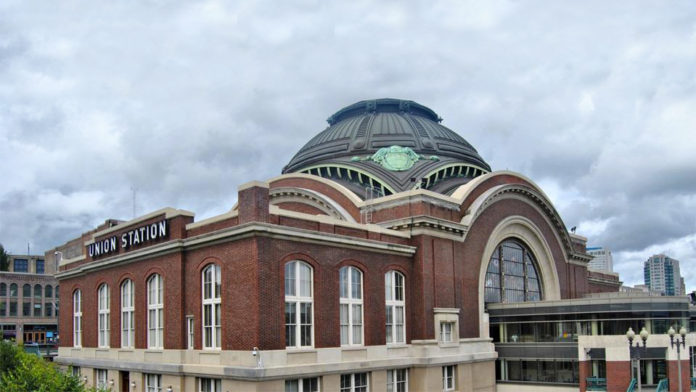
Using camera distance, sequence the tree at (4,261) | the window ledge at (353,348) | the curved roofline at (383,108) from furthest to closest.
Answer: the tree at (4,261)
the curved roofline at (383,108)
the window ledge at (353,348)

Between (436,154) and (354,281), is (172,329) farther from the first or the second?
(436,154)

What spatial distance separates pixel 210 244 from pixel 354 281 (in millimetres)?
7995

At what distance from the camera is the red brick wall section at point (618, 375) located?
39.2 m

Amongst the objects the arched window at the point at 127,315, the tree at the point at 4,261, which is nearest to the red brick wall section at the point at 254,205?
the arched window at the point at 127,315

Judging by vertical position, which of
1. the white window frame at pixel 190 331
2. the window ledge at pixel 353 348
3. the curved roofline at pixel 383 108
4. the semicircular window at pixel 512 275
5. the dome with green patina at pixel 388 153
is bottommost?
the window ledge at pixel 353 348

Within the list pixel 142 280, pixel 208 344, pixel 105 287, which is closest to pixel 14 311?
pixel 105 287

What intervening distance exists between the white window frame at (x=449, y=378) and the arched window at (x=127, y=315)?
1828 centimetres

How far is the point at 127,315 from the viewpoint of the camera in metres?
42.0

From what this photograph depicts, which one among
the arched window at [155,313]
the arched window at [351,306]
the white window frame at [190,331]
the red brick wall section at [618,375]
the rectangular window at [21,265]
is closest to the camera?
the white window frame at [190,331]

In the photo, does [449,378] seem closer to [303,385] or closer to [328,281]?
[328,281]

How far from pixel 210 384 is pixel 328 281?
25.1 ft

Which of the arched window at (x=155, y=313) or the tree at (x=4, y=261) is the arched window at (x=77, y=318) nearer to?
the arched window at (x=155, y=313)

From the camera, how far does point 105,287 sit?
44.9 m

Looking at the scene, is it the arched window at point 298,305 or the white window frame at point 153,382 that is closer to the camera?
the arched window at point 298,305
